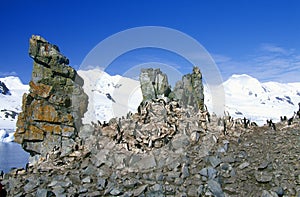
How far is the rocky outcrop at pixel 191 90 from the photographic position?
80.5ft

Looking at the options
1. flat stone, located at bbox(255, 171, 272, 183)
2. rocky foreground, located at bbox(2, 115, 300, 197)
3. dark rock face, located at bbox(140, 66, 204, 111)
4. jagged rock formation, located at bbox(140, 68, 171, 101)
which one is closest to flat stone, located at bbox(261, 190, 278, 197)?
rocky foreground, located at bbox(2, 115, 300, 197)

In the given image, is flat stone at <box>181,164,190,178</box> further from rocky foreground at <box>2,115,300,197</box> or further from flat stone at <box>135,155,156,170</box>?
flat stone at <box>135,155,156,170</box>

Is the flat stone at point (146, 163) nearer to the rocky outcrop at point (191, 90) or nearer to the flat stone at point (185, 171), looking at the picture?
the flat stone at point (185, 171)

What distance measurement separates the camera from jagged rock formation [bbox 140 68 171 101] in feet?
78.0

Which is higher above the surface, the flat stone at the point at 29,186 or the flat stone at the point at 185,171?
the flat stone at the point at 185,171

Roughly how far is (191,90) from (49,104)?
11357mm

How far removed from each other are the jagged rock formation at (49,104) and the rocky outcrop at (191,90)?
7.59m

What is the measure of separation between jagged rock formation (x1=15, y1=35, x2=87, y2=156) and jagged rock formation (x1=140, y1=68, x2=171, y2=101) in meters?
4.83

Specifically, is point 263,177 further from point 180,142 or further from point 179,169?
point 180,142

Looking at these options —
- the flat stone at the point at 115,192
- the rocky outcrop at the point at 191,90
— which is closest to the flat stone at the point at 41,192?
the flat stone at the point at 115,192

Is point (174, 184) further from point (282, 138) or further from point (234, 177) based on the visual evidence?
point (282, 138)

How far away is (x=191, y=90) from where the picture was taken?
25.5 m

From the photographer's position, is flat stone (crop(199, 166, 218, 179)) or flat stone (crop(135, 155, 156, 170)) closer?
flat stone (crop(199, 166, 218, 179))

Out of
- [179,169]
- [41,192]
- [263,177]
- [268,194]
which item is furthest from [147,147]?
[268,194]
